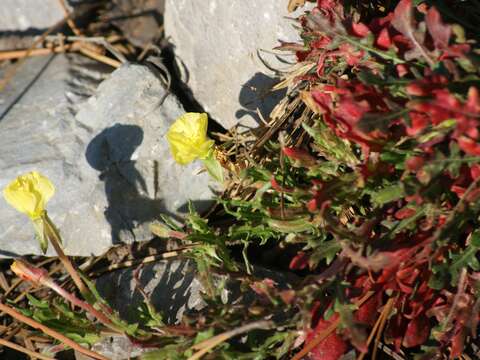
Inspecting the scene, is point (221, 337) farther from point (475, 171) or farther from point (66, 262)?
point (475, 171)

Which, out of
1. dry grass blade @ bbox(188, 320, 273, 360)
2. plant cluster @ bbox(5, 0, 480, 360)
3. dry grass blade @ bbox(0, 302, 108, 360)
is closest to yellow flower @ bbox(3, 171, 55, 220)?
plant cluster @ bbox(5, 0, 480, 360)

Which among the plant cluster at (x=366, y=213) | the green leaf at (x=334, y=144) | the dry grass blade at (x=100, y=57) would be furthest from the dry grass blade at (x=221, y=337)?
the dry grass blade at (x=100, y=57)

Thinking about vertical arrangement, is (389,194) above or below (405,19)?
below

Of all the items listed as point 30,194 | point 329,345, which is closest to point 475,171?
point 329,345

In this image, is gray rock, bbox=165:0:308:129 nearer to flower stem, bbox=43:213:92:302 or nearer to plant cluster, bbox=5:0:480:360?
plant cluster, bbox=5:0:480:360

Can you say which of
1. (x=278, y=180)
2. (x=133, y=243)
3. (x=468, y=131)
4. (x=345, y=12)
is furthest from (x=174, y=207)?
(x=468, y=131)

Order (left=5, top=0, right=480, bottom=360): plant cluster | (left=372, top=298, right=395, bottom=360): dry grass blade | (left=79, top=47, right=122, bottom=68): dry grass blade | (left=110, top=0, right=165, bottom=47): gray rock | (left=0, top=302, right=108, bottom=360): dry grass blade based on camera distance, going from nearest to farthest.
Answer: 1. (left=5, top=0, right=480, bottom=360): plant cluster
2. (left=372, top=298, right=395, bottom=360): dry grass blade
3. (left=0, top=302, right=108, bottom=360): dry grass blade
4. (left=79, top=47, right=122, bottom=68): dry grass blade
5. (left=110, top=0, right=165, bottom=47): gray rock
